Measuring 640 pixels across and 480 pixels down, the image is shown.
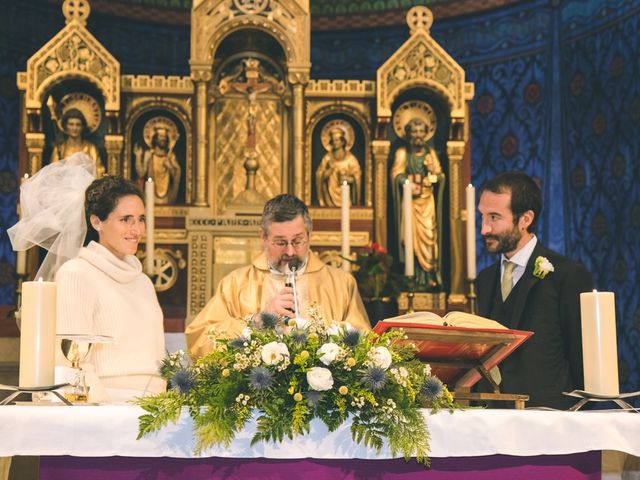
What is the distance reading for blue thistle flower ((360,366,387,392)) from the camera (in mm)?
2436

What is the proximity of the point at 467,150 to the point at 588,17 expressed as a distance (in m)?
2.52

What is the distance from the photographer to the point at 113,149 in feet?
21.0

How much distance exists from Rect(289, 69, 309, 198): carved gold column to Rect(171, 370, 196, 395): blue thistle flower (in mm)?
3897

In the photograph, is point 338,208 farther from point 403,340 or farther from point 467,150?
point 403,340

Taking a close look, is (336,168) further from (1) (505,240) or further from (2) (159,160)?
(1) (505,240)

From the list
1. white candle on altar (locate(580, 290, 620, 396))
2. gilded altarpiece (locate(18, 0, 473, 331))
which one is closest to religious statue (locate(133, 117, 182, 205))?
gilded altarpiece (locate(18, 0, 473, 331))

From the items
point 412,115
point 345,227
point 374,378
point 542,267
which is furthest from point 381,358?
point 412,115

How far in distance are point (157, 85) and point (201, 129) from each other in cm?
49

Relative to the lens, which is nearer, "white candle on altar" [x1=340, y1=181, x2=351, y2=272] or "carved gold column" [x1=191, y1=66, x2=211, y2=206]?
"white candle on altar" [x1=340, y1=181, x2=351, y2=272]

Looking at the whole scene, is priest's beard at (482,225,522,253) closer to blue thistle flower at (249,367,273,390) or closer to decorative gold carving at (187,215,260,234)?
blue thistle flower at (249,367,273,390)

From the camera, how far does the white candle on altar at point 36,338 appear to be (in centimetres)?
254

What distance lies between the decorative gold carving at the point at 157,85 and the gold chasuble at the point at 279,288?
290 cm

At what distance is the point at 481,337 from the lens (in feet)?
8.81

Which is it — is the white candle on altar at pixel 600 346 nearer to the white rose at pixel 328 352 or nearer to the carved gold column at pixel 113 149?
the white rose at pixel 328 352
